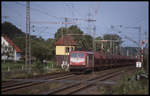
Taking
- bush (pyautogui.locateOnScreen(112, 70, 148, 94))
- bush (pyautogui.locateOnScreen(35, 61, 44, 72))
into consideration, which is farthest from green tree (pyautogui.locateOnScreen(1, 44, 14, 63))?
bush (pyautogui.locateOnScreen(112, 70, 148, 94))

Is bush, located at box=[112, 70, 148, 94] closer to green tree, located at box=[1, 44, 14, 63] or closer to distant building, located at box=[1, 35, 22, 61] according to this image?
green tree, located at box=[1, 44, 14, 63]

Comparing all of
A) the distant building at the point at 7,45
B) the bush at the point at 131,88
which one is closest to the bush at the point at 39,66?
the distant building at the point at 7,45

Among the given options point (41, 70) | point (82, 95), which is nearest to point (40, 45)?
point (41, 70)

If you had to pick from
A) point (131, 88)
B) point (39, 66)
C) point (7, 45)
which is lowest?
point (131, 88)

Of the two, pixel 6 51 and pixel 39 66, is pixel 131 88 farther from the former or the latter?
pixel 39 66

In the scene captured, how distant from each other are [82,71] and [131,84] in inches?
637

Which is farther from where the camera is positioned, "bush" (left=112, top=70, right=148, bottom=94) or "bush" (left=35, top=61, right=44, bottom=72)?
"bush" (left=35, top=61, right=44, bottom=72)

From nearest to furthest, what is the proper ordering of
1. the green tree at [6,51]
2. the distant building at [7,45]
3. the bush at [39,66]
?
the green tree at [6,51], the distant building at [7,45], the bush at [39,66]

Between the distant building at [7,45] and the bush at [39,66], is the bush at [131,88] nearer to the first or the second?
the distant building at [7,45]

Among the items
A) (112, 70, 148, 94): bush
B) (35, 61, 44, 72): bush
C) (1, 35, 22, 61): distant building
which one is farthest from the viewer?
(35, 61, 44, 72): bush

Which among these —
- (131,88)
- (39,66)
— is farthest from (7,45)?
(131,88)

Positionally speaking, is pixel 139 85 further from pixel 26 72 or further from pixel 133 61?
pixel 133 61

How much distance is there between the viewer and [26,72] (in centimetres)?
→ 2342

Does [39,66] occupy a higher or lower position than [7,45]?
lower
